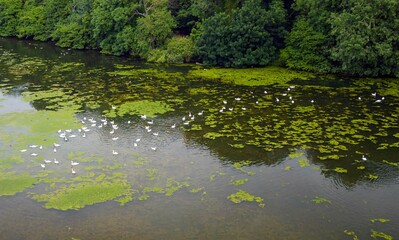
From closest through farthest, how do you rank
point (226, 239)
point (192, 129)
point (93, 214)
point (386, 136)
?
point (226, 239)
point (93, 214)
point (386, 136)
point (192, 129)

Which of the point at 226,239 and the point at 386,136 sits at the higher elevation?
the point at 386,136

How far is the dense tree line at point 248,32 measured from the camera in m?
31.5

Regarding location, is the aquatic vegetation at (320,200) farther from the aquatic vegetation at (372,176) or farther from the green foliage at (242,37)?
the green foliage at (242,37)

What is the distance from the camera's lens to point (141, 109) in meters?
27.9

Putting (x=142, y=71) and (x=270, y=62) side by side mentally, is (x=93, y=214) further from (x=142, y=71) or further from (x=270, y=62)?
(x=270, y=62)

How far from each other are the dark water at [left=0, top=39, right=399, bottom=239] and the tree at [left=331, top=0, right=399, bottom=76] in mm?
1654

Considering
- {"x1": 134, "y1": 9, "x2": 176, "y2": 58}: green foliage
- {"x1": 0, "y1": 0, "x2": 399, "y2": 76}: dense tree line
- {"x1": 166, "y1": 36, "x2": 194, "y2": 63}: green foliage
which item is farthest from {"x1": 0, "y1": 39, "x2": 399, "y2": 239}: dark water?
{"x1": 134, "y1": 9, "x2": 176, "y2": 58}: green foliage

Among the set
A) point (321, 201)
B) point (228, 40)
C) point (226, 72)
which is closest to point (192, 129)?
point (321, 201)

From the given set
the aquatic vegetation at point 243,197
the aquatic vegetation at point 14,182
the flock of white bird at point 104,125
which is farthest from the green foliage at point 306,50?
the aquatic vegetation at point 14,182

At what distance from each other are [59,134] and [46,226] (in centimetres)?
873

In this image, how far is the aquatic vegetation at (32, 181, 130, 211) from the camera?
56.4ft

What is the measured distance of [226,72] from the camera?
119ft

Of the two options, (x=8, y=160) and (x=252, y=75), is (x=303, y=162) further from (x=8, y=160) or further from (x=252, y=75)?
(x=252, y=75)

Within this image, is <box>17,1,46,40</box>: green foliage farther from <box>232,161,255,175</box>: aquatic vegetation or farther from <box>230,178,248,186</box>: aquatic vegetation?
<box>230,178,248,186</box>: aquatic vegetation
